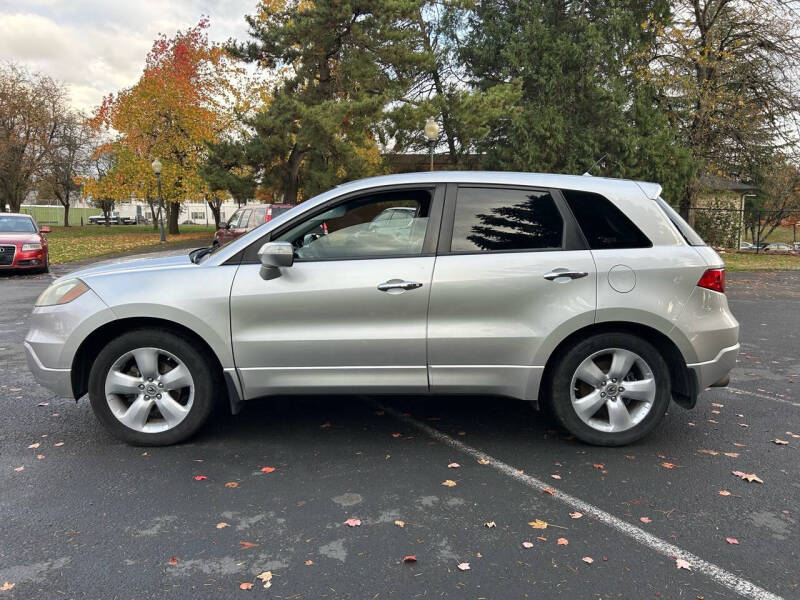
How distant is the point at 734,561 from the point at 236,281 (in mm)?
3155

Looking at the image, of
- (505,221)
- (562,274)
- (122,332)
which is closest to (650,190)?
(562,274)

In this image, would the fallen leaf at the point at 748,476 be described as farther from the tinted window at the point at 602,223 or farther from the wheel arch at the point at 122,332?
the wheel arch at the point at 122,332

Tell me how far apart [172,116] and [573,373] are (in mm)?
33872

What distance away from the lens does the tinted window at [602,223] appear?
12.9ft

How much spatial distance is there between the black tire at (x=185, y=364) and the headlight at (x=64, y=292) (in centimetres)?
42

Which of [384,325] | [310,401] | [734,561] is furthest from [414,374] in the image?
[734,561]

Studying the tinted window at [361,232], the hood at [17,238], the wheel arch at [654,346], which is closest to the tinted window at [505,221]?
the tinted window at [361,232]

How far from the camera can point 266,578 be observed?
2.58 m

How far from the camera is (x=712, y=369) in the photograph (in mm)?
3957

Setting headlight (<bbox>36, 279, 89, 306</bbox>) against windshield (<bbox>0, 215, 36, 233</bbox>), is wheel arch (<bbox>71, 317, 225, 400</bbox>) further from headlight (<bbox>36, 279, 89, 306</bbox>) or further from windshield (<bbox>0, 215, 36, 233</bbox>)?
windshield (<bbox>0, 215, 36, 233</bbox>)

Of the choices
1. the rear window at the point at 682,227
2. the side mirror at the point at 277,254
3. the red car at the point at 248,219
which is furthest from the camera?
the red car at the point at 248,219

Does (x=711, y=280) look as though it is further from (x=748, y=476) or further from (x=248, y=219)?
(x=248, y=219)

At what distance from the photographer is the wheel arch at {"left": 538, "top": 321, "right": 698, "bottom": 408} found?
395cm

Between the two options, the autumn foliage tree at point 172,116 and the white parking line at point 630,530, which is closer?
the white parking line at point 630,530
